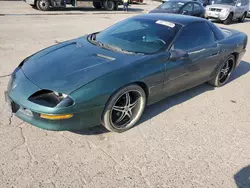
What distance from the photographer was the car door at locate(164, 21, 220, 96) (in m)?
3.29

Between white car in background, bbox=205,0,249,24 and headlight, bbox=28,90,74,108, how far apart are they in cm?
1330

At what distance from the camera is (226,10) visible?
43.2 ft

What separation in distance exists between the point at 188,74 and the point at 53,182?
2447 millimetres

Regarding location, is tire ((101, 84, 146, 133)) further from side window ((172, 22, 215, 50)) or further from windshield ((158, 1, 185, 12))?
windshield ((158, 1, 185, 12))

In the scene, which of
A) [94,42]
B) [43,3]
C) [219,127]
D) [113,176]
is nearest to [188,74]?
[219,127]

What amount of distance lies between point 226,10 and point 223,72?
34.1ft

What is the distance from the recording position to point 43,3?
13742 mm

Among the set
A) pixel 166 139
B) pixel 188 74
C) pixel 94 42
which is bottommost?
pixel 166 139

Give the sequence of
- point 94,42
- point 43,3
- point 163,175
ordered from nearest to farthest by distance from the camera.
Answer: point 163,175, point 94,42, point 43,3

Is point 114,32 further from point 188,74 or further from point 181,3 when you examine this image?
point 181,3

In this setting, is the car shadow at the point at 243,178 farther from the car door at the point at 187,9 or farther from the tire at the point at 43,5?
the tire at the point at 43,5

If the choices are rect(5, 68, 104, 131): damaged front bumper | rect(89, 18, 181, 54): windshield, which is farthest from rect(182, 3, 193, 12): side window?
rect(5, 68, 104, 131): damaged front bumper

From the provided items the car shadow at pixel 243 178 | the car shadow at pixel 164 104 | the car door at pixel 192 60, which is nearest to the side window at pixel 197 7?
the car shadow at pixel 164 104

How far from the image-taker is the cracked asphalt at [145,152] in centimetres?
228
